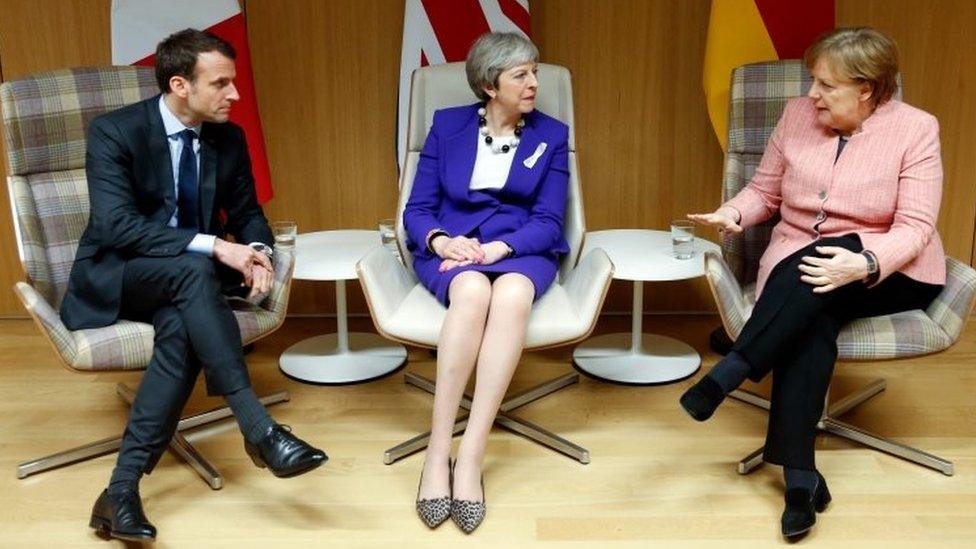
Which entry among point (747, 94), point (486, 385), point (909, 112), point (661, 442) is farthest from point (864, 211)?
point (486, 385)

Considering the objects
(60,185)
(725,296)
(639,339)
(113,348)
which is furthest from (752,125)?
(60,185)

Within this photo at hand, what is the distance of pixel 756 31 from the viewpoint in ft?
10.6

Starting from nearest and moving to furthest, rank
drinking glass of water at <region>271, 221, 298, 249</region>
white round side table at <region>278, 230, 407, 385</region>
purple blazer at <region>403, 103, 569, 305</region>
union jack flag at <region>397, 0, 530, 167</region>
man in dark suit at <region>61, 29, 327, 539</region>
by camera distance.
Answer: man in dark suit at <region>61, 29, 327, 539</region> → purple blazer at <region>403, 103, 569, 305</region> → drinking glass of water at <region>271, 221, 298, 249</region> → white round side table at <region>278, 230, 407, 385</region> → union jack flag at <region>397, 0, 530, 167</region>

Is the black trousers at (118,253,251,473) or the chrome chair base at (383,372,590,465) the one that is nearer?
the black trousers at (118,253,251,473)

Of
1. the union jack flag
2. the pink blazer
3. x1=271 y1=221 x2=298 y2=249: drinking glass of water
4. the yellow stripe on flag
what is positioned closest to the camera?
the pink blazer

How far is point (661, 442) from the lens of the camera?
8.95ft

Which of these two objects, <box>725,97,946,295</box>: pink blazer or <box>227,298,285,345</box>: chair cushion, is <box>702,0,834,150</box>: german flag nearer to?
<box>725,97,946,295</box>: pink blazer

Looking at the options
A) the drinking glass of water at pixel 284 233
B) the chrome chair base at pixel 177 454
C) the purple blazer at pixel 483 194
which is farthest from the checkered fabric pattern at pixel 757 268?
the chrome chair base at pixel 177 454

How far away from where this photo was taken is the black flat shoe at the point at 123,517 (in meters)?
2.16

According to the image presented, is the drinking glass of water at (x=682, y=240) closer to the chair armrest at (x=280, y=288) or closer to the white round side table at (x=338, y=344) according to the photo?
the white round side table at (x=338, y=344)

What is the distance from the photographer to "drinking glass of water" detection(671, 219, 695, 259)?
3037 mm

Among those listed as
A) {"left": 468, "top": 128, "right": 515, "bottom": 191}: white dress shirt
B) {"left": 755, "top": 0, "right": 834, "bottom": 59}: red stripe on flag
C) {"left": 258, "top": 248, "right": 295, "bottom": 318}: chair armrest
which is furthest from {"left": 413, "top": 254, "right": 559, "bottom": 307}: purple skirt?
{"left": 755, "top": 0, "right": 834, "bottom": 59}: red stripe on flag

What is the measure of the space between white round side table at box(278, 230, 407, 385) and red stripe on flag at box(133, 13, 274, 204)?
0.32 meters

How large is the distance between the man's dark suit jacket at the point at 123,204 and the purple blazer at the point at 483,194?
0.58 meters
